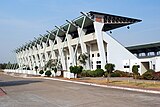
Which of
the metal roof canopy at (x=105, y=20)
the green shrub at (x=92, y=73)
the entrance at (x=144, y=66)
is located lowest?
the green shrub at (x=92, y=73)

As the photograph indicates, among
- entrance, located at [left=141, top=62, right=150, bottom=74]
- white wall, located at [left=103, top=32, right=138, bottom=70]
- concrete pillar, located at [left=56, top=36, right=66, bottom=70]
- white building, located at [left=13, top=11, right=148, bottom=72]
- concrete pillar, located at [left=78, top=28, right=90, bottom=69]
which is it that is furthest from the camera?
concrete pillar, located at [left=56, top=36, right=66, bottom=70]

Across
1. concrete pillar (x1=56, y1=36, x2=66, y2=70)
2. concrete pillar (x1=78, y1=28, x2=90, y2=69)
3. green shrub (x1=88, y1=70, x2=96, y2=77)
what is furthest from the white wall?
concrete pillar (x1=56, y1=36, x2=66, y2=70)

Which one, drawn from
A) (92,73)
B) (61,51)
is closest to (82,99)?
(92,73)

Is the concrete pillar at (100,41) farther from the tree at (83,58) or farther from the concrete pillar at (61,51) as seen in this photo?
the concrete pillar at (61,51)

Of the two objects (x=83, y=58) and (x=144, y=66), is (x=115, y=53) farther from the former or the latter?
(x=83, y=58)

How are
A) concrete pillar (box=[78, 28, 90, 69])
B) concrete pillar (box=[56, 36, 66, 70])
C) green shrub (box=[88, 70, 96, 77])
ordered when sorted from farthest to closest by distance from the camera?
1. concrete pillar (box=[56, 36, 66, 70])
2. concrete pillar (box=[78, 28, 90, 69])
3. green shrub (box=[88, 70, 96, 77])

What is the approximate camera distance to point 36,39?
89250 mm

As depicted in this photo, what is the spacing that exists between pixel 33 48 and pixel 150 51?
154ft

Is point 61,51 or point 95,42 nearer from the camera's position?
point 95,42

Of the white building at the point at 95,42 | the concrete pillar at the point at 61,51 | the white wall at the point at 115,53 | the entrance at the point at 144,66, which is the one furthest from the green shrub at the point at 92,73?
the concrete pillar at the point at 61,51

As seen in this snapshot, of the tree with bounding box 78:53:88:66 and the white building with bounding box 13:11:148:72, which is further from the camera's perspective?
the tree with bounding box 78:53:88:66

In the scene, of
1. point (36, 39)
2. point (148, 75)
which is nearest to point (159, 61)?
point (148, 75)

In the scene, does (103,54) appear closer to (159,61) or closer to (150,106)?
(159,61)

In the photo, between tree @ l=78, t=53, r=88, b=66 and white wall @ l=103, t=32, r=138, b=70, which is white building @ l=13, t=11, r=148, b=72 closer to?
white wall @ l=103, t=32, r=138, b=70
